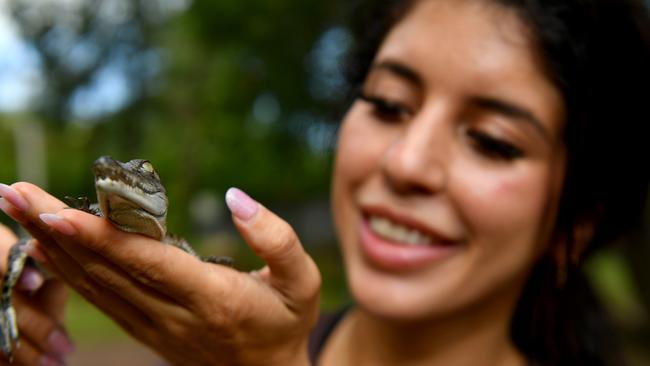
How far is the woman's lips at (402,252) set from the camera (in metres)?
2.70

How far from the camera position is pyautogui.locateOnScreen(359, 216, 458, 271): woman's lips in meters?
2.70

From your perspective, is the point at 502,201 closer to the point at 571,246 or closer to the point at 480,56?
the point at 480,56

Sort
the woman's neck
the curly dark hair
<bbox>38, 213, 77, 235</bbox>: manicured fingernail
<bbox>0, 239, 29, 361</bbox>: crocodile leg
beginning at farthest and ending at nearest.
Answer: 1. the woman's neck
2. the curly dark hair
3. <bbox>0, 239, 29, 361</bbox>: crocodile leg
4. <bbox>38, 213, 77, 235</bbox>: manicured fingernail

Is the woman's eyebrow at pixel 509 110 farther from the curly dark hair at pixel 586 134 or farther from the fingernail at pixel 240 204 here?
the fingernail at pixel 240 204

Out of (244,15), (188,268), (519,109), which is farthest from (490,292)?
(244,15)

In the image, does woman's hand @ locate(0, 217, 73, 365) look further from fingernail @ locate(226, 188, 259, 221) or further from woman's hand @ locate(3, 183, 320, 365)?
fingernail @ locate(226, 188, 259, 221)

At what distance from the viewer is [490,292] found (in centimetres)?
292

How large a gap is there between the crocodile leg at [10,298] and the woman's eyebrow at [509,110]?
76.5 inches

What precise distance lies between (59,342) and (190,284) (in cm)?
83

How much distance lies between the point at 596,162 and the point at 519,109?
0.78 m

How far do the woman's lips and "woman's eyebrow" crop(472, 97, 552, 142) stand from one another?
0.64m

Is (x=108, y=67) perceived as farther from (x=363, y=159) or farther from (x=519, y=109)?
(x=519, y=109)

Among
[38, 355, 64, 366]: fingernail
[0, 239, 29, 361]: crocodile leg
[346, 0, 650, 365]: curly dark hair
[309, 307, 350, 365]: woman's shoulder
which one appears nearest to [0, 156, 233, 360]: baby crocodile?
[0, 239, 29, 361]: crocodile leg

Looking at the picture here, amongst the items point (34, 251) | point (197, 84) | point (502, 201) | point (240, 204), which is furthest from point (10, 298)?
point (197, 84)
